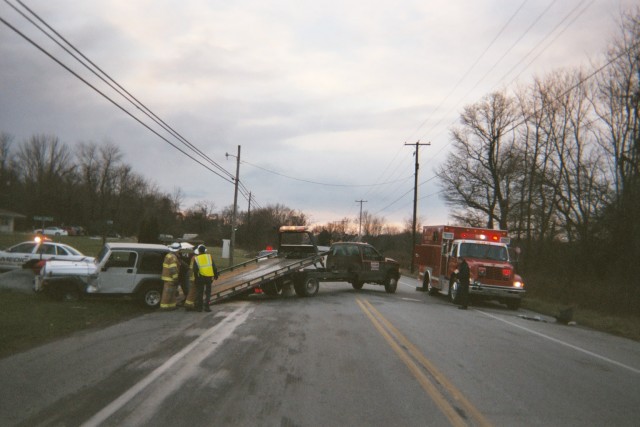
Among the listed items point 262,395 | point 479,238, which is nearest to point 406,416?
point 262,395

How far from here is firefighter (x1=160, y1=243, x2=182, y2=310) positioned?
47.1ft

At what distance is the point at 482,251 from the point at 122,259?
13.2m

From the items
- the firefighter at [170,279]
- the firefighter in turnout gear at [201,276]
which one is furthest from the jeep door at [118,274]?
the firefighter in turnout gear at [201,276]

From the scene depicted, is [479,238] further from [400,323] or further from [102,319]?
[102,319]

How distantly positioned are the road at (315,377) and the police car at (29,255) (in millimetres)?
14006

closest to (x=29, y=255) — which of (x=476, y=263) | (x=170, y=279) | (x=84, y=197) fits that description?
(x=170, y=279)

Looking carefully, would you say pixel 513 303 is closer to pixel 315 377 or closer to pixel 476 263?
pixel 476 263

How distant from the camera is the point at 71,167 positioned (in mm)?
90750

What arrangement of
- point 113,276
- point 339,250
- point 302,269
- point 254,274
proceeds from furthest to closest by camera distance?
point 339,250, point 302,269, point 254,274, point 113,276

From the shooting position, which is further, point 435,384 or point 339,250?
point 339,250

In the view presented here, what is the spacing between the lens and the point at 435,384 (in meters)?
6.88

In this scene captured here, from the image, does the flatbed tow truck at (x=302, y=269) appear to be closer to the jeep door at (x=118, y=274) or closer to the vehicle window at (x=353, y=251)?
the vehicle window at (x=353, y=251)

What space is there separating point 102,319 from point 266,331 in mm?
4308

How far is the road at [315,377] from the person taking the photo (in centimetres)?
546
